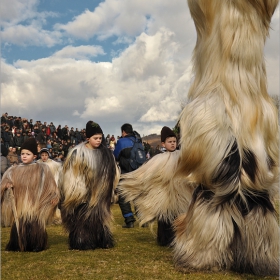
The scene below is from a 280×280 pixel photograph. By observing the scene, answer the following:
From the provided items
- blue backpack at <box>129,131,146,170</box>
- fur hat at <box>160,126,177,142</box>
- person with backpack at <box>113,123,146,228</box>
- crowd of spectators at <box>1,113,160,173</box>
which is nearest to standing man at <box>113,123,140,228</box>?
person with backpack at <box>113,123,146,228</box>

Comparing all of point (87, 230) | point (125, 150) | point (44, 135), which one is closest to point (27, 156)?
point (87, 230)

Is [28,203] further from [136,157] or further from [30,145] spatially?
[136,157]

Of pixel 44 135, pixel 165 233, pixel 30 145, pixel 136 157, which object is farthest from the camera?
pixel 44 135

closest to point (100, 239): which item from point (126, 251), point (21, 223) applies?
point (126, 251)

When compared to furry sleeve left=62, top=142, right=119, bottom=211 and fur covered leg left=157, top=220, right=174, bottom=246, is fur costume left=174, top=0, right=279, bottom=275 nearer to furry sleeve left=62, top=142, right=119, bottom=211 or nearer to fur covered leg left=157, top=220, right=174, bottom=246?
fur covered leg left=157, top=220, right=174, bottom=246

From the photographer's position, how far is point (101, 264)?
6.23 m

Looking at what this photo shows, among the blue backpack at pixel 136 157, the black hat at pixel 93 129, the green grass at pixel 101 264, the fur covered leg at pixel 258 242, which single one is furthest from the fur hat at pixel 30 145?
the fur covered leg at pixel 258 242

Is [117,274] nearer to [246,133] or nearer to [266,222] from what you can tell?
[266,222]

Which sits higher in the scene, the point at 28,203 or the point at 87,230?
the point at 28,203

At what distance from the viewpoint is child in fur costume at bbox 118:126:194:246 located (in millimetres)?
7230

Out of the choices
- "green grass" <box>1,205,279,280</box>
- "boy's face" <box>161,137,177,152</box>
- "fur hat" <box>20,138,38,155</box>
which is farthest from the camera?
"fur hat" <box>20,138,38,155</box>

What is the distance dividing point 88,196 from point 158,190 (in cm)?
129

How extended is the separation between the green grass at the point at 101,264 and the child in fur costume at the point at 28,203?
0.24m

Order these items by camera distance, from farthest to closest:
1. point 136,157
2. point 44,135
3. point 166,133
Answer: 1. point 44,135
2. point 136,157
3. point 166,133
